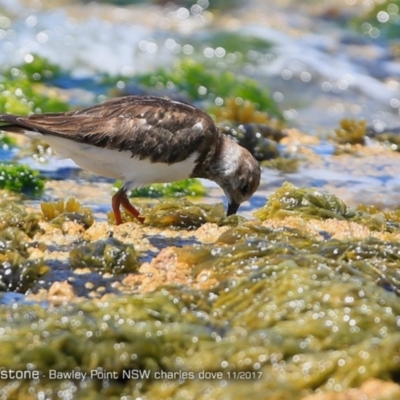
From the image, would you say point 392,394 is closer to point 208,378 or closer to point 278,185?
point 208,378

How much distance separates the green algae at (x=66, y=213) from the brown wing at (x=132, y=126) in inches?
15.6

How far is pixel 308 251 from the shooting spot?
4.17 m

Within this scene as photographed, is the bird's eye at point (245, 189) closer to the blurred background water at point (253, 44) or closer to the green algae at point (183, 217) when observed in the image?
the green algae at point (183, 217)

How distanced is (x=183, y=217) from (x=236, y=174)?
33.3 inches

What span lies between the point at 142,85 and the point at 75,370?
6841mm

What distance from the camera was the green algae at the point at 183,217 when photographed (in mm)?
4954

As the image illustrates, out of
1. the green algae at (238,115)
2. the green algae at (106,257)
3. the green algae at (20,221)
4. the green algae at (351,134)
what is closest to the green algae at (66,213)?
the green algae at (20,221)

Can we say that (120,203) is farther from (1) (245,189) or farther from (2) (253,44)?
(2) (253,44)

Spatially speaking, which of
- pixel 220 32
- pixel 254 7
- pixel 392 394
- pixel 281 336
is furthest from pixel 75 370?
pixel 254 7

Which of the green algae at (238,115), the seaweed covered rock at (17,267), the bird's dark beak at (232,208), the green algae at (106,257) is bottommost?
the green algae at (238,115)

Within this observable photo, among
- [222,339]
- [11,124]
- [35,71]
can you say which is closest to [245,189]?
[11,124]

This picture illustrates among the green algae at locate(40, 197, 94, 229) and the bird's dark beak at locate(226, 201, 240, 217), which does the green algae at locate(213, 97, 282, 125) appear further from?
the green algae at locate(40, 197, 94, 229)

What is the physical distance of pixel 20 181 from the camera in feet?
20.3

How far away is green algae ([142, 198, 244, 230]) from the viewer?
495 cm
